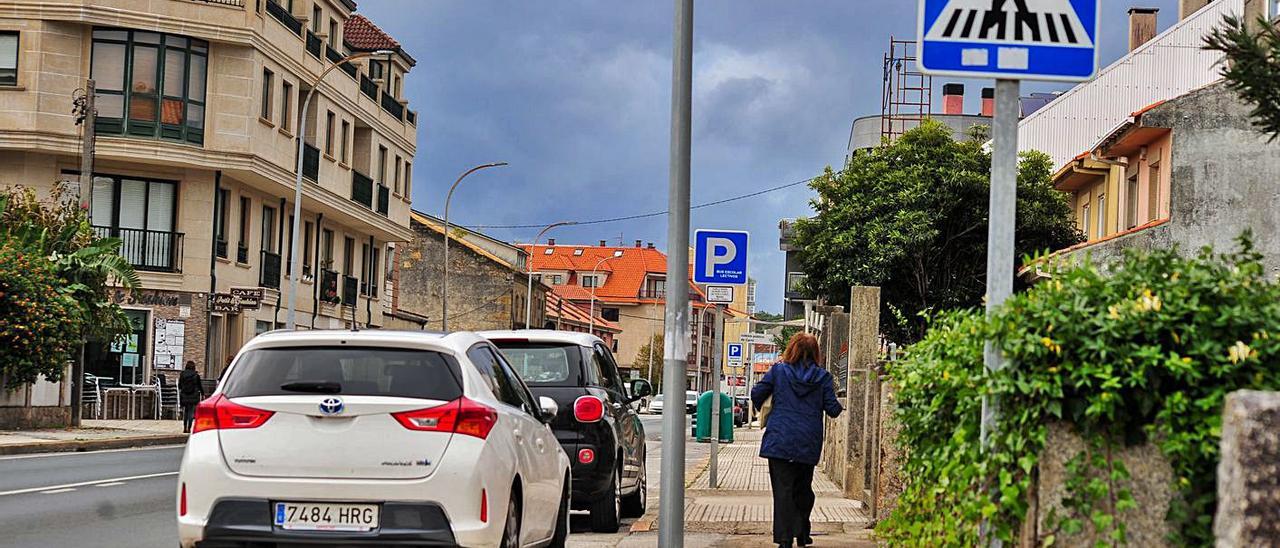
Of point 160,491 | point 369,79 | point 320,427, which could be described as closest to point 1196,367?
point 320,427

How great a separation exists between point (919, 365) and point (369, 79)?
49.4 m

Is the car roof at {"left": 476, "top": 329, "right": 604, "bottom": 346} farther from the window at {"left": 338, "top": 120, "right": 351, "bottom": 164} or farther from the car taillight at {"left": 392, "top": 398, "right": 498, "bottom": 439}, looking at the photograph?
the window at {"left": 338, "top": 120, "right": 351, "bottom": 164}

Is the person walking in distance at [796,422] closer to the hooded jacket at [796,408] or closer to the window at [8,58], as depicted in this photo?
the hooded jacket at [796,408]

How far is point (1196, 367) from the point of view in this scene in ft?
18.8

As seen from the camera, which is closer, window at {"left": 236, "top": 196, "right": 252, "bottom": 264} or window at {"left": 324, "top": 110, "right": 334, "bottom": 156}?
window at {"left": 236, "top": 196, "right": 252, "bottom": 264}

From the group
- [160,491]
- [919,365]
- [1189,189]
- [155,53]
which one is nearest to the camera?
[919,365]

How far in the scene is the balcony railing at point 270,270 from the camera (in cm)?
4688

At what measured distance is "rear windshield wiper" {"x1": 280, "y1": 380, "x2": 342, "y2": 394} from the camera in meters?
8.76

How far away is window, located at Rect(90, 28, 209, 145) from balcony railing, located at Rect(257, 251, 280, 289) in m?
5.95

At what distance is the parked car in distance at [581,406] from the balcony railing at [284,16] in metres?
31.6

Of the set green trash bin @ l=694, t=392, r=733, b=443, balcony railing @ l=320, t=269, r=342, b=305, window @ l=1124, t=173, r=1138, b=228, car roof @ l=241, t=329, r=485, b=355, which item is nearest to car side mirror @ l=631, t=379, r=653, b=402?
car roof @ l=241, t=329, r=485, b=355

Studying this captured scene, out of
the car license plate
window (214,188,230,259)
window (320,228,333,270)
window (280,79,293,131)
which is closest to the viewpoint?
the car license plate

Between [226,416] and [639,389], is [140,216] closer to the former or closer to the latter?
[639,389]

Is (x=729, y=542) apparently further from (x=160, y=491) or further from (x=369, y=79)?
(x=369, y=79)
